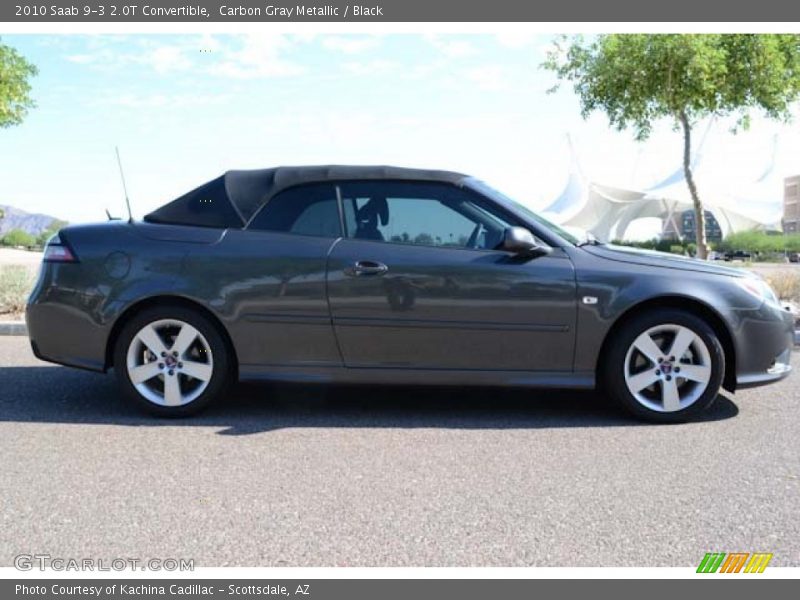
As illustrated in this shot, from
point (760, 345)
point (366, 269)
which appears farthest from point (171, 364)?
point (760, 345)

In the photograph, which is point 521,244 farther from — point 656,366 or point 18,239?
point 18,239

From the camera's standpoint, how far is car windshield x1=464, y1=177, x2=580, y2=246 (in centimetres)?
492

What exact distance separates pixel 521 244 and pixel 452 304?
0.55 m

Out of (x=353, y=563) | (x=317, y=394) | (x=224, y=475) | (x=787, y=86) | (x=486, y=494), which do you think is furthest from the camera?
(x=787, y=86)

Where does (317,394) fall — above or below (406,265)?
below

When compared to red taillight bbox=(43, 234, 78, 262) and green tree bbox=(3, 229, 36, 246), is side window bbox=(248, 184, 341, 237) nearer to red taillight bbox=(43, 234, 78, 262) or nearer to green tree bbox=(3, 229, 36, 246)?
red taillight bbox=(43, 234, 78, 262)

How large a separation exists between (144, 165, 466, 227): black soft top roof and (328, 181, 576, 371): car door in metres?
0.47

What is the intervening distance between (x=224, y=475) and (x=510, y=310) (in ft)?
6.45

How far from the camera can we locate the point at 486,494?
11.5 feet

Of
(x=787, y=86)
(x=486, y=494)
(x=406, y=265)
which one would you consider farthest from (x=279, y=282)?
(x=787, y=86)

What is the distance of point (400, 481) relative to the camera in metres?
3.69

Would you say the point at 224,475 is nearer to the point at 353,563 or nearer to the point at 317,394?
the point at 353,563

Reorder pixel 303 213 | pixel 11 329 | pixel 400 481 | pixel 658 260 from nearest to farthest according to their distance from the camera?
pixel 400 481 → pixel 658 260 → pixel 303 213 → pixel 11 329

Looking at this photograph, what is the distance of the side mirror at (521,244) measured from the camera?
464 cm
